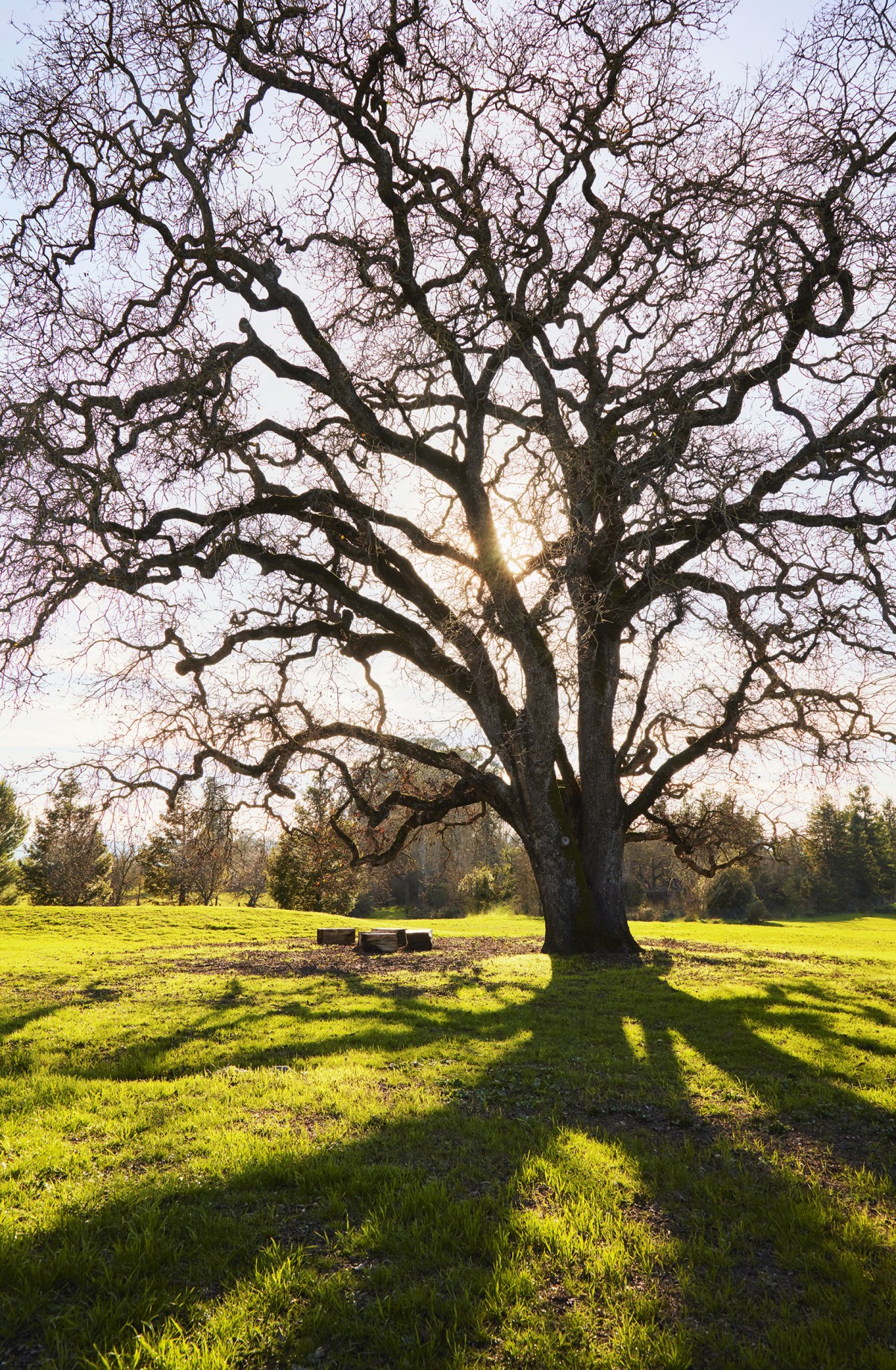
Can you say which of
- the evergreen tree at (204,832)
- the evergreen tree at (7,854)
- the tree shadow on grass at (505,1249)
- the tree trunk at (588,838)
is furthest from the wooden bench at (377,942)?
the evergreen tree at (7,854)

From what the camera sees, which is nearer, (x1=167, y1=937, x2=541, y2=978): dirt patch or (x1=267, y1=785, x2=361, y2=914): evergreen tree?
(x1=167, y1=937, x2=541, y2=978): dirt patch

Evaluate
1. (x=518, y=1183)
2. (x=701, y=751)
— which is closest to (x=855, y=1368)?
(x=518, y=1183)

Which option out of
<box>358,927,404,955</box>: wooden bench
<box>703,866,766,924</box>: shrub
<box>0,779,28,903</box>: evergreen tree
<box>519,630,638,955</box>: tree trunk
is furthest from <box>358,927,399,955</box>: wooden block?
<box>0,779,28,903</box>: evergreen tree

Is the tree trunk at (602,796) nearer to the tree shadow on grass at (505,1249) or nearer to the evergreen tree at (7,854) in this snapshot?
the tree shadow on grass at (505,1249)

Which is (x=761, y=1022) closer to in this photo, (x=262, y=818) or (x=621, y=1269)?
(x=621, y=1269)

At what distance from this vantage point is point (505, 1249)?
11.2ft

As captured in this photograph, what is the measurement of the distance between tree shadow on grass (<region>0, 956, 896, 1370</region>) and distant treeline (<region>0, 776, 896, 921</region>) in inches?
330

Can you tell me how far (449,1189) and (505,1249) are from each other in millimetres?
675

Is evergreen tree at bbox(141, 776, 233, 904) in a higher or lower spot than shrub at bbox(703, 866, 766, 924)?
higher

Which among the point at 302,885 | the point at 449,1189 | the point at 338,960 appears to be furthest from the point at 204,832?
the point at 302,885

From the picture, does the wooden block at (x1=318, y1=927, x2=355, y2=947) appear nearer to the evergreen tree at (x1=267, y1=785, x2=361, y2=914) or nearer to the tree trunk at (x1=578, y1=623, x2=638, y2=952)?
the evergreen tree at (x1=267, y1=785, x2=361, y2=914)

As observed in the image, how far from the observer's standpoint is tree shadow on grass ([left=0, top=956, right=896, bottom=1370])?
2.83 meters

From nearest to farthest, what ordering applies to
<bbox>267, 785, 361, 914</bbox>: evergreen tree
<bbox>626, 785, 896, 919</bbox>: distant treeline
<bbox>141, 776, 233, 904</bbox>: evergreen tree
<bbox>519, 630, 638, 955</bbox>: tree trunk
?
1. <bbox>519, 630, 638, 955</bbox>: tree trunk
2. <bbox>141, 776, 233, 904</bbox>: evergreen tree
3. <bbox>267, 785, 361, 914</bbox>: evergreen tree
4. <bbox>626, 785, 896, 919</bbox>: distant treeline

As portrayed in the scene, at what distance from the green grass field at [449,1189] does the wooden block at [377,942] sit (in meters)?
8.33
